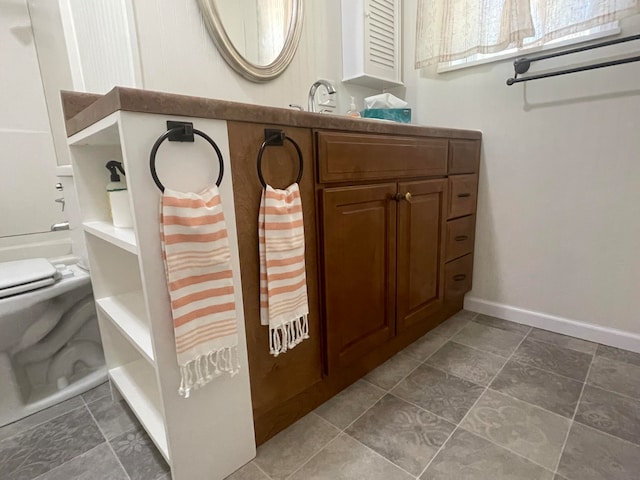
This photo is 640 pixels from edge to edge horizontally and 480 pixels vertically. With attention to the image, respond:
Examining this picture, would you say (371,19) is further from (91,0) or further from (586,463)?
(586,463)

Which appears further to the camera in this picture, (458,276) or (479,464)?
(458,276)

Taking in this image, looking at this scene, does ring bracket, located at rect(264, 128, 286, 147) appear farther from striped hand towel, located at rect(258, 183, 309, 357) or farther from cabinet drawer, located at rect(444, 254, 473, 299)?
cabinet drawer, located at rect(444, 254, 473, 299)

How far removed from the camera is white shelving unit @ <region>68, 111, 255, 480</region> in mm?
673

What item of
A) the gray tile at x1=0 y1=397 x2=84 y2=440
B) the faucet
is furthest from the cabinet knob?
the gray tile at x1=0 y1=397 x2=84 y2=440

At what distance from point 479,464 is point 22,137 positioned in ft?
8.79

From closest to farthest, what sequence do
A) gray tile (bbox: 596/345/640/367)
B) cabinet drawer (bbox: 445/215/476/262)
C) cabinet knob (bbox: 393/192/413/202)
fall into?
1. cabinet knob (bbox: 393/192/413/202)
2. gray tile (bbox: 596/345/640/367)
3. cabinet drawer (bbox: 445/215/476/262)

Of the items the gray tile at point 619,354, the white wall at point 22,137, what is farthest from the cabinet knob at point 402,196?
the white wall at point 22,137

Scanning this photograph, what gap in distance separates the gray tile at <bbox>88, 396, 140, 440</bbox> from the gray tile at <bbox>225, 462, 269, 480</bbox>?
0.43m

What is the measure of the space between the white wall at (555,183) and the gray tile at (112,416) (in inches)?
68.7

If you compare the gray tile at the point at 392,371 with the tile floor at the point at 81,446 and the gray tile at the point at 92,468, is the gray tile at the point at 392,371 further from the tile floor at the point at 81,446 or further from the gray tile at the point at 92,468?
the gray tile at the point at 92,468

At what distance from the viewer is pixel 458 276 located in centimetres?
174

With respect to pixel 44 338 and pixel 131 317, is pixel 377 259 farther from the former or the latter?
pixel 44 338

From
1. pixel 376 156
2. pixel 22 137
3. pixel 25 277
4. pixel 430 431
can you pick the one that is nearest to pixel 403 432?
pixel 430 431

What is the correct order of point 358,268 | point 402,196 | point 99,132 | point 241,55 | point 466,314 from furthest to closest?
point 466,314 → point 241,55 → point 402,196 → point 358,268 → point 99,132
